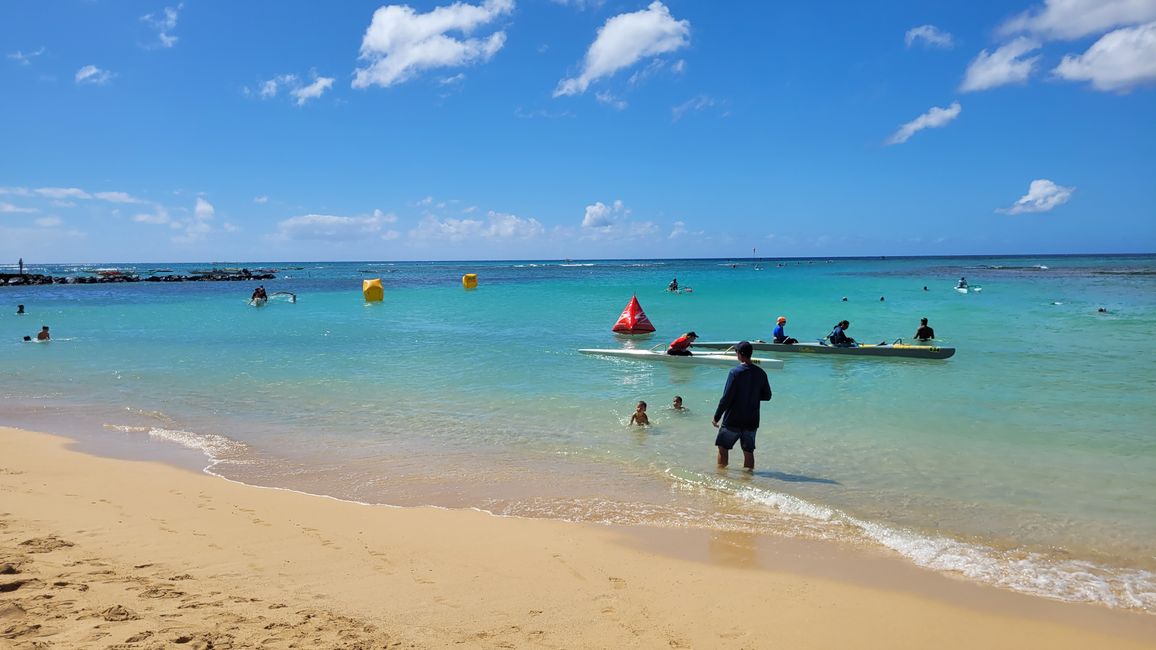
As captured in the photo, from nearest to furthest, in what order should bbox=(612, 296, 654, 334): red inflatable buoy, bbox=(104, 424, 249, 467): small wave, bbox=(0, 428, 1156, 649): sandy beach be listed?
1. bbox=(0, 428, 1156, 649): sandy beach
2. bbox=(104, 424, 249, 467): small wave
3. bbox=(612, 296, 654, 334): red inflatable buoy

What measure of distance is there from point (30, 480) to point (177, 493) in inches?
74.1

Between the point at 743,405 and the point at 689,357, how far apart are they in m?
9.31

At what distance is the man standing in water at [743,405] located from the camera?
7668mm

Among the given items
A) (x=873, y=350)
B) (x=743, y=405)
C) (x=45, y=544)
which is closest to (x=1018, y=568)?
(x=743, y=405)

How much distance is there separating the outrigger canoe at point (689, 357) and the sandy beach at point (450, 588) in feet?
34.6

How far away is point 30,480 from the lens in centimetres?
756

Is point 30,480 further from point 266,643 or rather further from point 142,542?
point 266,643

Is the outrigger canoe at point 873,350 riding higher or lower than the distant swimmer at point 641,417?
higher

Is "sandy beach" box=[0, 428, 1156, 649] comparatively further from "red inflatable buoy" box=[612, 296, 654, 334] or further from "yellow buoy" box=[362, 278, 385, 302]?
"yellow buoy" box=[362, 278, 385, 302]

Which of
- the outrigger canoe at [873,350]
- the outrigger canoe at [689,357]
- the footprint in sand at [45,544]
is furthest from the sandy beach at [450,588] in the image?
the outrigger canoe at [873,350]

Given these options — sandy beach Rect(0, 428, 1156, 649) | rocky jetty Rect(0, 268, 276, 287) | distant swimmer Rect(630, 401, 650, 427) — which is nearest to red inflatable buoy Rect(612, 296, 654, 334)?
distant swimmer Rect(630, 401, 650, 427)

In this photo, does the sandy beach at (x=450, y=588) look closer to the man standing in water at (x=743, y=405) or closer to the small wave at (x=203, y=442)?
the man standing in water at (x=743, y=405)

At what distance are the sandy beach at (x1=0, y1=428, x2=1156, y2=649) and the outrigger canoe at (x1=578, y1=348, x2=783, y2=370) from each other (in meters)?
10.5

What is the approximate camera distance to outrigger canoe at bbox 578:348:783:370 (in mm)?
16203
